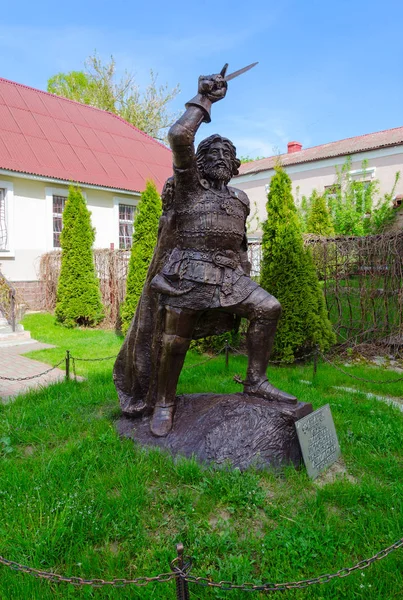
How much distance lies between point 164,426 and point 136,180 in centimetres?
1335

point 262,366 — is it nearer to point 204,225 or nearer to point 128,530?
point 204,225

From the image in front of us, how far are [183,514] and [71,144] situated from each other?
1456 centimetres

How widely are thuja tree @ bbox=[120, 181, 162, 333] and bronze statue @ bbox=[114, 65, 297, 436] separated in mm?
5438

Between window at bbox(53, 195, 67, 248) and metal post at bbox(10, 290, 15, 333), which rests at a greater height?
window at bbox(53, 195, 67, 248)

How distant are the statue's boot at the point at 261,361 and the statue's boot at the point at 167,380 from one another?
485mm

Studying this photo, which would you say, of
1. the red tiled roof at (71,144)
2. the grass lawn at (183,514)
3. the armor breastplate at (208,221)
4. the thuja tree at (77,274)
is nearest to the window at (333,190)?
the red tiled roof at (71,144)

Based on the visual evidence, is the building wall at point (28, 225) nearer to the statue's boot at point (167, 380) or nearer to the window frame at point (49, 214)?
the window frame at point (49, 214)

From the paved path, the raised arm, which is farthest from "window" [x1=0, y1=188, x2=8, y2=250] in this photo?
the raised arm

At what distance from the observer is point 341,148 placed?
70.0 ft

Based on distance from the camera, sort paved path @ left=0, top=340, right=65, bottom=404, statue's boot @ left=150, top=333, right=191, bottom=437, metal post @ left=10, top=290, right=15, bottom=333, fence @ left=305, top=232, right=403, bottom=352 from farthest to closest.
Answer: metal post @ left=10, top=290, right=15, bottom=333 → fence @ left=305, top=232, right=403, bottom=352 → paved path @ left=0, top=340, right=65, bottom=404 → statue's boot @ left=150, top=333, right=191, bottom=437

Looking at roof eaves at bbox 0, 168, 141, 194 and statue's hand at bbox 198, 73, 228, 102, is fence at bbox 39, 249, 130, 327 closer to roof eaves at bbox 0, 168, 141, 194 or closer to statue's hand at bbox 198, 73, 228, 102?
roof eaves at bbox 0, 168, 141, 194

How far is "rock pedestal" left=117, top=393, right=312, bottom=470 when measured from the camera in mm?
3186

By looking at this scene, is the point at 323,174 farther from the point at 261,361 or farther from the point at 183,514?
the point at 183,514

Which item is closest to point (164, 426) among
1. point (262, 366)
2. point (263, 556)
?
point (262, 366)
